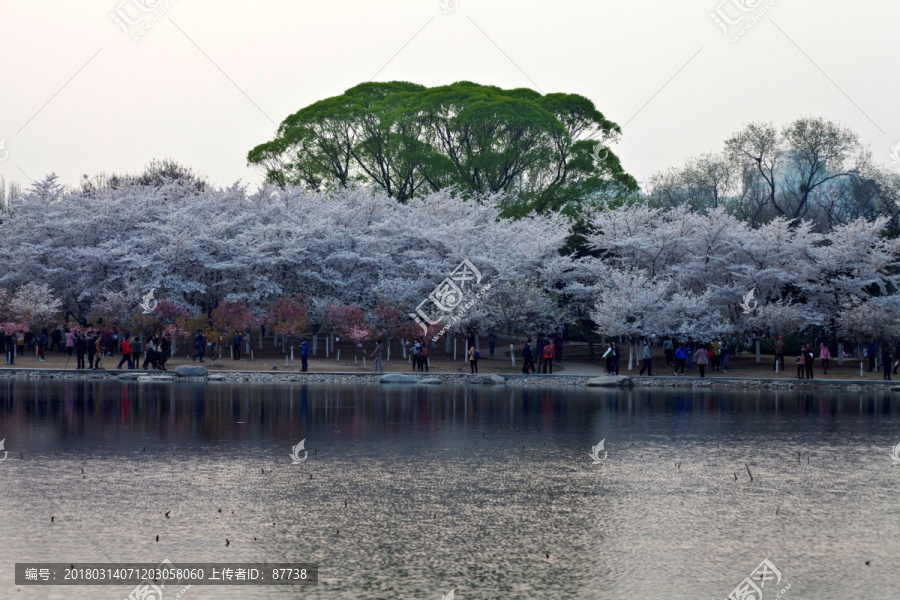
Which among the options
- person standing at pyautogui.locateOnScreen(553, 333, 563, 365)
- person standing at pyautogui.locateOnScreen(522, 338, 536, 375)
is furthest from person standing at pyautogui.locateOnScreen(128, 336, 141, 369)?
person standing at pyautogui.locateOnScreen(553, 333, 563, 365)

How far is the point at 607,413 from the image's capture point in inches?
1003

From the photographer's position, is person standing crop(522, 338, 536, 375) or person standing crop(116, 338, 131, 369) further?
person standing crop(116, 338, 131, 369)

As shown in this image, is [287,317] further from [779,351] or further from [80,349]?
[779,351]

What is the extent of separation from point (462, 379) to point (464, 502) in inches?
1087

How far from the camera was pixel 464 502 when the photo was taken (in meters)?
12.4

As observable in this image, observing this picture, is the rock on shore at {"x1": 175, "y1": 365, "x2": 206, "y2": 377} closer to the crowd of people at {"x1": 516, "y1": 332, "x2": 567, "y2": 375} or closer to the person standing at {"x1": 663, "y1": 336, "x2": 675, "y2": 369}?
the crowd of people at {"x1": 516, "y1": 332, "x2": 567, "y2": 375}

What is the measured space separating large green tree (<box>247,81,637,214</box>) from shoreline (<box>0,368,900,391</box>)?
2912 cm

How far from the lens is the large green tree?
227 feet

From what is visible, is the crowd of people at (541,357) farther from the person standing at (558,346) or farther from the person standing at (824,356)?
the person standing at (824,356)

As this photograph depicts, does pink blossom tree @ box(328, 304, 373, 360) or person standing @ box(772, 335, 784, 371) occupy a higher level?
pink blossom tree @ box(328, 304, 373, 360)

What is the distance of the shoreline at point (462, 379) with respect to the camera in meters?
38.1

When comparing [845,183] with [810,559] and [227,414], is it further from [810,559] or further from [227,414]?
[810,559]

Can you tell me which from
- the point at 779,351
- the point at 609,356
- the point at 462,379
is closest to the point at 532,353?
the point at 609,356

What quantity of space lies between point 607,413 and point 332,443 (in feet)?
32.9
